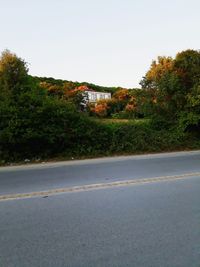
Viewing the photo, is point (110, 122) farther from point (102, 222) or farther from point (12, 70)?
point (12, 70)

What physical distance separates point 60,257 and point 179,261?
1316mm

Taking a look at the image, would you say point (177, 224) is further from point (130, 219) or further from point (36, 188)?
point (36, 188)

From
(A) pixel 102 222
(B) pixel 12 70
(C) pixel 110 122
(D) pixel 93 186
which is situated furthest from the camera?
(B) pixel 12 70

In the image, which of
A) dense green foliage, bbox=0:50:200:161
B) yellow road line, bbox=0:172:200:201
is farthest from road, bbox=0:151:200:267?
dense green foliage, bbox=0:50:200:161

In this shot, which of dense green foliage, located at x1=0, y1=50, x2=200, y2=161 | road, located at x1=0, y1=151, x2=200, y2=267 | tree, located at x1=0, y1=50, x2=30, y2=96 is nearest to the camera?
road, located at x1=0, y1=151, x2=200, y2=267

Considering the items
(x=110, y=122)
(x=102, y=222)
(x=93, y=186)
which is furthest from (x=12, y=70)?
(x=102, y=222)

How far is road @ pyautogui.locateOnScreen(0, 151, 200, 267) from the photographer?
3.74 metres

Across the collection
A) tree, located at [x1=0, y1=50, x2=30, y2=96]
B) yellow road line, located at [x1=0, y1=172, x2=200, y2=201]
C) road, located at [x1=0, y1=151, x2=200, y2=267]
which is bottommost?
yellow road line, located at [x1=0, y1=172, x2=200, y2=201]

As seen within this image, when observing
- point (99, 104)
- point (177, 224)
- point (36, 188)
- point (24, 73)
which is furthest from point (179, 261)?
point (99, 104)

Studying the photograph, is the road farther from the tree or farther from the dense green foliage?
the tree

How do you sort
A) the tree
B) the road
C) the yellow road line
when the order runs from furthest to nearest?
the tree < the yellow road line < the road

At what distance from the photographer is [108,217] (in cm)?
514

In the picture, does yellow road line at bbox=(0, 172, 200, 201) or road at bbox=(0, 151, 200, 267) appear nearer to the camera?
road at bbox=(0, 151, 200, 267)

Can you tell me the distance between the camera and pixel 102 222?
193 inches
